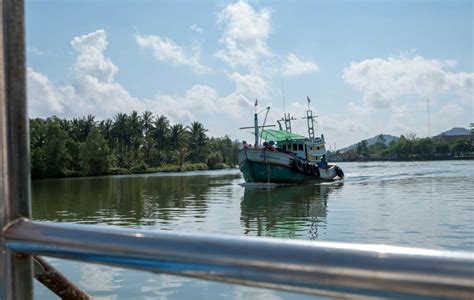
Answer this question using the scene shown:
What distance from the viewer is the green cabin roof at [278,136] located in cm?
3307

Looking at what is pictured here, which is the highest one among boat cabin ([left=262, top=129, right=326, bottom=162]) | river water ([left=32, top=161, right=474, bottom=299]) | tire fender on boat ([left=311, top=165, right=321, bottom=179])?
boat cabin ([left=262, top=129, right=326, bottom=162])

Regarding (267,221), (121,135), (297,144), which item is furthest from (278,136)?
(121,135)

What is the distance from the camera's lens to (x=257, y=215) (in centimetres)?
1580

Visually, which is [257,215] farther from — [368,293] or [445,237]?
[368,293]

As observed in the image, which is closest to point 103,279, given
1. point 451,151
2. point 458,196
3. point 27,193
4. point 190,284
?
point 190,284

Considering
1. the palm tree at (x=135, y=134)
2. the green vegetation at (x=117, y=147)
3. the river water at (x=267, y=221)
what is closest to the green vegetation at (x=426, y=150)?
the green vegetation at (x=117, y=147)

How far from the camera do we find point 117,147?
73812 millimetres

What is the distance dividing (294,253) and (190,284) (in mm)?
6576

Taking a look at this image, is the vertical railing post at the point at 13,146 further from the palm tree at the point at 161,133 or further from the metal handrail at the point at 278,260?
the palm tree at the point at 161,133

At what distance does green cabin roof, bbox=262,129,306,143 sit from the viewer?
3307cm

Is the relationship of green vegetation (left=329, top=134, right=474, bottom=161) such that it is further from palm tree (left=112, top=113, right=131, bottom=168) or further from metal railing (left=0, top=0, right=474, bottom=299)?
metal railing (left=0, top=0, right=474, bottom=299)

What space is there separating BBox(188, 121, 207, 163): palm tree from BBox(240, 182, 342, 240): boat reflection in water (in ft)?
210

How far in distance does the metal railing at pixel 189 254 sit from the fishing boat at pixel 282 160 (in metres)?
27.8

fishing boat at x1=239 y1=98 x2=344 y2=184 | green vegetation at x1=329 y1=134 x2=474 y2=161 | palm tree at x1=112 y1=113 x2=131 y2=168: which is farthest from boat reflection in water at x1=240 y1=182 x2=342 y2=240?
green vegetation at x1=329 y1=134 x2=474 y2=161
